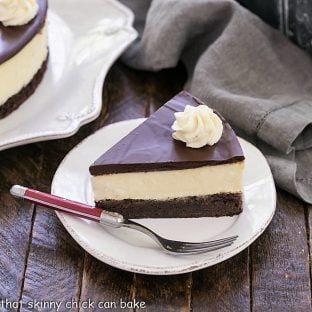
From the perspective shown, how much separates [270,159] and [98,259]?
485 mm

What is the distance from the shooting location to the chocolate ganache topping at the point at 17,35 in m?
1.73

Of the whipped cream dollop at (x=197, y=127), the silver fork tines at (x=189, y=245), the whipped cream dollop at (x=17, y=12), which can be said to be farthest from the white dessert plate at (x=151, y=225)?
the whipped cream dollop at (x=17, y=12)

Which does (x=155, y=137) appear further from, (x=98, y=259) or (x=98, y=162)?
(x=98, y=259)

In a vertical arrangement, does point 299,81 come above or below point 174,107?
below

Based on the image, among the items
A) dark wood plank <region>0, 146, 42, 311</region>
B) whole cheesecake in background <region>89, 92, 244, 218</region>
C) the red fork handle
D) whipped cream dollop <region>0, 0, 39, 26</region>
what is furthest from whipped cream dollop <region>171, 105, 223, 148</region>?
whipped cream dollop <region>0, 0, 39, 26</region>

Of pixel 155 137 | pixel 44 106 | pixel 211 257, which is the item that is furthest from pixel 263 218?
pixel 44 106

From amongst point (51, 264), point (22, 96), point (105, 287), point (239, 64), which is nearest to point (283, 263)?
point (105, 287)

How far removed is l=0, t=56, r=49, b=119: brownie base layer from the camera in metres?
1.81

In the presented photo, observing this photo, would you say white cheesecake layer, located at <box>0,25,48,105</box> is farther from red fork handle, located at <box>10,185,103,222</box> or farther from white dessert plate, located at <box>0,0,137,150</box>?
red fork handle, located at <box>10,185,103,222</box>

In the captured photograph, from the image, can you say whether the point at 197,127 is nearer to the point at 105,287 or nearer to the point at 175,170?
the point at 175,170

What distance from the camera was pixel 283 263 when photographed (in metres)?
1.58

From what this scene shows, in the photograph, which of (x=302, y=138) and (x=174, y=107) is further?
(x=302, y=138)

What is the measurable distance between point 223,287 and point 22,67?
702 mm

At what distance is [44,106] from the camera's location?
1.86m
